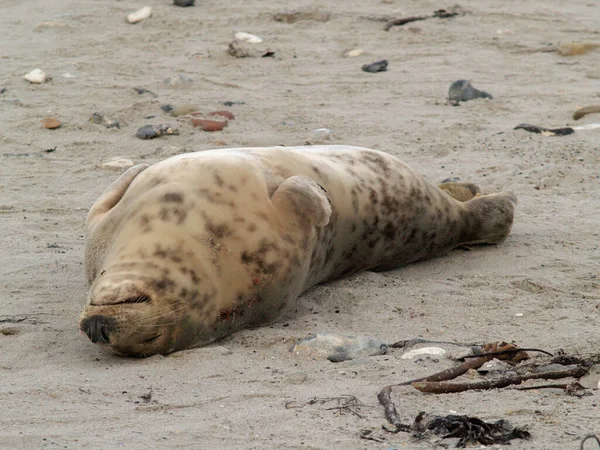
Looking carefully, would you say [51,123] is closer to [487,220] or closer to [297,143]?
[297,143]

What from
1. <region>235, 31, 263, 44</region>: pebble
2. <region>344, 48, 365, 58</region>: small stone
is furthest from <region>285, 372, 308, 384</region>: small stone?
<region>235, 31, 263, 44</region>: pebble

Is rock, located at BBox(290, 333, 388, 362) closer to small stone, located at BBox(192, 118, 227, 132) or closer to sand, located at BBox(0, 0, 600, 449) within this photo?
sand, located at BBox(0, 0, 600, 449)

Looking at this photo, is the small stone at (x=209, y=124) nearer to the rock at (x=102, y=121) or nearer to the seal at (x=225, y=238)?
the rock at (x=102, y=121)

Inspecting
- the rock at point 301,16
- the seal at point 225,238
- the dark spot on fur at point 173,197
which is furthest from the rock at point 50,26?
the dark spot on fur at point 173,197

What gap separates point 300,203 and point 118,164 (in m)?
2.44

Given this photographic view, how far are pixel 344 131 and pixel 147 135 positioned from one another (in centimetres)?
128

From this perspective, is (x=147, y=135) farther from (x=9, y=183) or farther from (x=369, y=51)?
(x=369, y=51)

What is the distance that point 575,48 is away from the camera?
8.97 metres

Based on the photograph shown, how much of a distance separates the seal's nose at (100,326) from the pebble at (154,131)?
3.31 meters

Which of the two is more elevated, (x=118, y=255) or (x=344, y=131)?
(x=118, y=255)

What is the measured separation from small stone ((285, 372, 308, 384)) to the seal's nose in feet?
2.04

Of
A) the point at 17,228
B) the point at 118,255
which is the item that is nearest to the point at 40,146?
the point at 17,228

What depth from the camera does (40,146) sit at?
22.1 ft

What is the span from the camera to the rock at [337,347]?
12.4 feet
